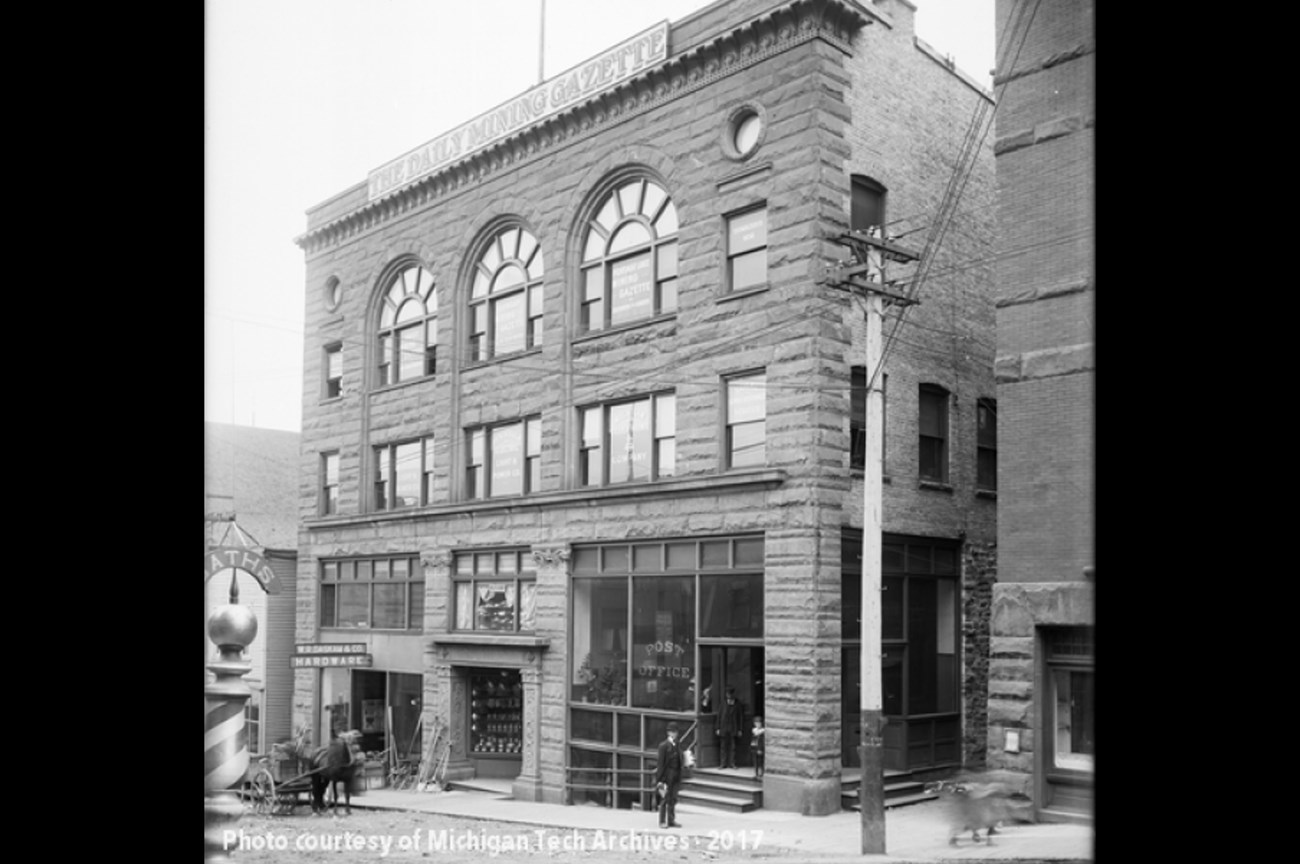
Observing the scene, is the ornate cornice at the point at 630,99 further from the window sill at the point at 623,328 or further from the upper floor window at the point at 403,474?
the upper floor window at the point at 403,474

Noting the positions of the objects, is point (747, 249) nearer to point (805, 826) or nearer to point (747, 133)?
point (747, 133)

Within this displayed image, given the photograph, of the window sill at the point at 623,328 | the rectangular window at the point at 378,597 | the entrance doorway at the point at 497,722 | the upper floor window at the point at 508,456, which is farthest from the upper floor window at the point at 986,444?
the rectangular window at the point at 378,597

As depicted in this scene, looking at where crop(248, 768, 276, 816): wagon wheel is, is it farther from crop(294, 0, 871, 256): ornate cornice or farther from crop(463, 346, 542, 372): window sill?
crop(294, 0, 871, 256): ornate cornice

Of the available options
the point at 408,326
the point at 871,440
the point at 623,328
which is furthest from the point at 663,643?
the point at 408,326

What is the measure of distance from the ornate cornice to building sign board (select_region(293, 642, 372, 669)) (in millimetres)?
2678

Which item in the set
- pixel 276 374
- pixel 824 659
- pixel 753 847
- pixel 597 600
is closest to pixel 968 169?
pixel 824 659

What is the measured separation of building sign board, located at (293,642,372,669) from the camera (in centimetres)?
775

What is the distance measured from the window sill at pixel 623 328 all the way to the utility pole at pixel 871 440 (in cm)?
113
